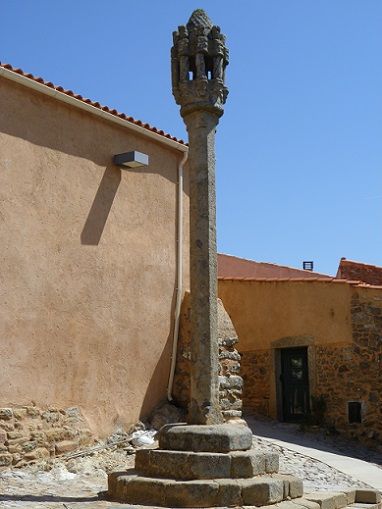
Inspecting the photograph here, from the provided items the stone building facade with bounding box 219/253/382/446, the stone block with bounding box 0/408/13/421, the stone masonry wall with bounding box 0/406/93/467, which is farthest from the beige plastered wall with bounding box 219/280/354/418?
the stone block with bounding box 0/408/13/421

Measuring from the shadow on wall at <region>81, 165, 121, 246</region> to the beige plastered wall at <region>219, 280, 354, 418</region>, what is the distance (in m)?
5.11

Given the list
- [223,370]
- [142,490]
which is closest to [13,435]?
[142,490]

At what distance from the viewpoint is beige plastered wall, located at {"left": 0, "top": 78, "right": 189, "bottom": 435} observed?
29.4ft

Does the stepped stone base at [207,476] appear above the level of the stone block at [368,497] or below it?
above

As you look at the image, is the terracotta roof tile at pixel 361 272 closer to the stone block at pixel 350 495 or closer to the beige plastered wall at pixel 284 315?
the beige plastered wall at pixel 284 315

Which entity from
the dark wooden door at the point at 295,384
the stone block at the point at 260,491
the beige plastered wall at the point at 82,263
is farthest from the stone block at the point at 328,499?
the dark wooden door at the point at 295,384

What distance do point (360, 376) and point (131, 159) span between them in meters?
6.22

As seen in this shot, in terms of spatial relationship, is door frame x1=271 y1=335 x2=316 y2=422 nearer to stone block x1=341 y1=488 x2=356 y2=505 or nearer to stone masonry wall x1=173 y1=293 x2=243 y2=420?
stone masonry wall x1=173 y1=293 x2=243 y2=420

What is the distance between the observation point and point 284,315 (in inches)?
565

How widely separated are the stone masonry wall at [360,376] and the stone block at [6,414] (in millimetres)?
6932

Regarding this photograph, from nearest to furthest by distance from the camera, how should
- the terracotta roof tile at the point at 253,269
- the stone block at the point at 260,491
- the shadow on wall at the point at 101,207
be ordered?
1. the stone block at the point at 260,491
2. the shadow on wall at the point at 101,207
3. the terracotta roof tile at the point at 253,269

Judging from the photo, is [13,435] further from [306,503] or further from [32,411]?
[306,503]

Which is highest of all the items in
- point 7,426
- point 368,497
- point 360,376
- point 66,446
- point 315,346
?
point 315,346

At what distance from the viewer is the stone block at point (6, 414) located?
27.9 ft
